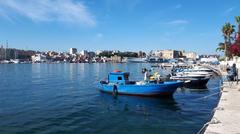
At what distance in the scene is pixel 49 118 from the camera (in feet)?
63.5

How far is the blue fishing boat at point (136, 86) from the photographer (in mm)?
28359

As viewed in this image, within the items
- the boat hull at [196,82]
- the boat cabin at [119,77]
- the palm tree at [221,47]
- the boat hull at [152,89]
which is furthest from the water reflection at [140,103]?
the palm tree at [221,47]

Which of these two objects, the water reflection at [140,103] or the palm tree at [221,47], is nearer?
the water reflection at [140,103]

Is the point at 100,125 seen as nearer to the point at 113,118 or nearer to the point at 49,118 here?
the point at 113,118

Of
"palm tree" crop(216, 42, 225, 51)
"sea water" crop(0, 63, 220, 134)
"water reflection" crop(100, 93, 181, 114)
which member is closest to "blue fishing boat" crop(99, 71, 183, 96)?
"water reflection" crop(100, 93, 181, 114)

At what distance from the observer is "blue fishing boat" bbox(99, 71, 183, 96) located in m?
28.4

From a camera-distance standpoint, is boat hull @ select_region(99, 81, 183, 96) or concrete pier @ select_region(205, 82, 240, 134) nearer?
concrete pier @ select_region(205, 82, 240, 134)

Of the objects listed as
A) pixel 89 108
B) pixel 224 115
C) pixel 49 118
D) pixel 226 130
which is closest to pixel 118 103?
pixel 89 108

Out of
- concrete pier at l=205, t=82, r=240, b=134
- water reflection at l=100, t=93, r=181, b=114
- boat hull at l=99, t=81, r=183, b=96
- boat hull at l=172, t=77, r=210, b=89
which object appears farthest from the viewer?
boat hull at l=172, t=77, r=210, b=89

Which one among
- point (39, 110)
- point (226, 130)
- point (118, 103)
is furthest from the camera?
point (118, 103)

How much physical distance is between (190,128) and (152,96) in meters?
12.8

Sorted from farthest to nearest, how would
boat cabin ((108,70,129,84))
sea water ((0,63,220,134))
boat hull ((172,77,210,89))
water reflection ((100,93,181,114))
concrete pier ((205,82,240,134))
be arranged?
1. boat hull ((172,77,210,89))
2. boat cabin ((108,70,129,84))
3. water reflection ((100,93,181,114))
4. sea water ((0,63,220,134))
5. concrete pier ((205,82,240,134))

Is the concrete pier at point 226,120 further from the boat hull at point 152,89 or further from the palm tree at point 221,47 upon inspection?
the palm tree at point 221,47

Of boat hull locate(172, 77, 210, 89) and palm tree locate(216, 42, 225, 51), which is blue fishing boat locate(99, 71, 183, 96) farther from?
palm tree locate(216, 42, 225, 51)
